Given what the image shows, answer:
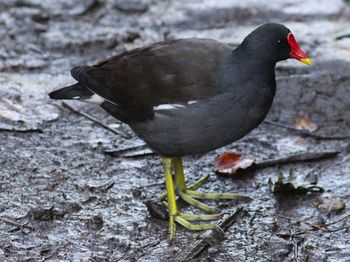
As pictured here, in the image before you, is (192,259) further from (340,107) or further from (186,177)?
(340,107)

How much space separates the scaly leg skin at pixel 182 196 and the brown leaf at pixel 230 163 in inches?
5.8

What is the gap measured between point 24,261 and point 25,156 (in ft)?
3.88

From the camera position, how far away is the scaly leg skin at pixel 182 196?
4.30 m

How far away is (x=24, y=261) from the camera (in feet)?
12.5

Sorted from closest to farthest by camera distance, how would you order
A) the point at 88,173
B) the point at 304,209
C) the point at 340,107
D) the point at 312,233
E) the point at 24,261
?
the point at 24,261 → the point at 312,233 → the point at 304,209 → the point at 88,173 → the point at 340,107

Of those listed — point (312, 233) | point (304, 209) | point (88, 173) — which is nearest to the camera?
point (312, 233)

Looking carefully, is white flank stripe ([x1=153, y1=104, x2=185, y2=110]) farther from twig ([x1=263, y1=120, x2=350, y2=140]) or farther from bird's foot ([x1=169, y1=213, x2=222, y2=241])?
twig ([x1=263, y1=120, x2=350, y2=140])

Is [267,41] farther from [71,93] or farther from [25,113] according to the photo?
[25,113]

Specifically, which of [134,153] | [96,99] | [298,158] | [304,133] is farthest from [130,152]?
[304,133]

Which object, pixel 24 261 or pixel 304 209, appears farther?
pixel 304 209

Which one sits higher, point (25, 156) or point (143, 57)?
point (143, 57)

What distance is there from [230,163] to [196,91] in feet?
3.19

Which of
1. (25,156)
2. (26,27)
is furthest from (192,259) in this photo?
(26,27)

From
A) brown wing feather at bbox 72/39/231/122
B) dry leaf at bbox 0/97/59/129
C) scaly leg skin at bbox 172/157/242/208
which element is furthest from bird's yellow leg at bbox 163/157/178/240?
dry leaf at bbox 0/97/59/129
